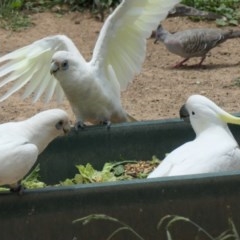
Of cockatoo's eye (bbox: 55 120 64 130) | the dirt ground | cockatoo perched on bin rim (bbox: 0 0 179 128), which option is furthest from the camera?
the dirt ground

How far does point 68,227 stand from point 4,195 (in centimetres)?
31

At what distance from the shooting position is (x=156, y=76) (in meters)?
8.04

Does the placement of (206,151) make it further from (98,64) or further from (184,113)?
(98,64)

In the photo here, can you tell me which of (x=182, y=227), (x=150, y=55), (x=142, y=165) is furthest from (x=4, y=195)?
(x=150, y=55)

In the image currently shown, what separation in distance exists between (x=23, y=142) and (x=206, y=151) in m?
0.83

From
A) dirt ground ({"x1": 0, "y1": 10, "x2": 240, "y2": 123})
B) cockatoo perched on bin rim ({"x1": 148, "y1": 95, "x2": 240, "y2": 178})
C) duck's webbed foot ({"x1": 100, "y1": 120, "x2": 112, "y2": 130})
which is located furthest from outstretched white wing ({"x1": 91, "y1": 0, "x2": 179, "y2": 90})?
dirt ground ({"x1": 0, "y1": 10, "x2": 240, "y2": 123})

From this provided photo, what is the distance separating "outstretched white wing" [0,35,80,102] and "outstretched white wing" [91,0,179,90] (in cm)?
19

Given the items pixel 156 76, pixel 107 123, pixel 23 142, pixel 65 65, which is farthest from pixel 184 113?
pixel 156 76

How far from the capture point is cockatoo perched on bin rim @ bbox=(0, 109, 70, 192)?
3.73 m

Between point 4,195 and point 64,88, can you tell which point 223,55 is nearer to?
point 64,88

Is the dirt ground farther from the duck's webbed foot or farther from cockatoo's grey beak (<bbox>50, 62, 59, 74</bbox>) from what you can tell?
cockatoo's grey beak (<bbox>50, 62, 59, 74</bbox>)

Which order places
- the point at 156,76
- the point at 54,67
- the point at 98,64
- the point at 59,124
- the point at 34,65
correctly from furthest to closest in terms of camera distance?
the point at 156,76
the point at 34,65
the point at 98,64
the point at 54,67
the point at 59,124

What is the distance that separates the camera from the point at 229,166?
4051 mm

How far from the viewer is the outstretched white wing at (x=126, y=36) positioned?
5.32 m
